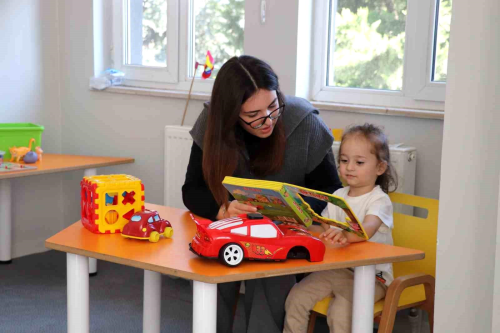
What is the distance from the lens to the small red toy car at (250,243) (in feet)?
5.14

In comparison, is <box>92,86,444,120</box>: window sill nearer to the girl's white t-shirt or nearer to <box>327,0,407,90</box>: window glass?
<box>327,0,407,90</box>: window glass

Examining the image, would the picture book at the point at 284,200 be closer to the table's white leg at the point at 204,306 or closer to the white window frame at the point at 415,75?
the table's white leg at the point at 204,306

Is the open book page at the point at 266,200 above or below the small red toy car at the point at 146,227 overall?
above

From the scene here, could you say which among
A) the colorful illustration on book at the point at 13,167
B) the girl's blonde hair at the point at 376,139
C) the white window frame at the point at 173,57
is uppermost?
the white window frame at the point at 173,57

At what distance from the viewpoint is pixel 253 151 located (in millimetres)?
2287

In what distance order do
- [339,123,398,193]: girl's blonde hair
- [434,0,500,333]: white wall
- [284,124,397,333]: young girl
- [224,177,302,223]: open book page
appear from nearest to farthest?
[434,0,500,333]: white wall, [224,177,302,223]: open book page, [284,124,397,333]: young girl, [339,123,398,193]: girl's blonde hair

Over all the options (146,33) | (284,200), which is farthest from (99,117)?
(284,200)

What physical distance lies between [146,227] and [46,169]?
148 cm

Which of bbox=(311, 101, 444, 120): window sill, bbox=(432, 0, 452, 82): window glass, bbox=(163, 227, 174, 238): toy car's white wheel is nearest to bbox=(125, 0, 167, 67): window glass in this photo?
bbox=(311, 101, 444, 120): window sill

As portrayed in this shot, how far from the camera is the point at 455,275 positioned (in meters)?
1.36

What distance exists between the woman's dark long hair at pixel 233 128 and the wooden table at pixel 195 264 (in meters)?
0.27

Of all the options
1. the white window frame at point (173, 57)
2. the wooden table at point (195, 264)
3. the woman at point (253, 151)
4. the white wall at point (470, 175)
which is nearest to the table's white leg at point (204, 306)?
the wooden table at point (195, 264)

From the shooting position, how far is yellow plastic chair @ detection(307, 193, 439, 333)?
1.84m

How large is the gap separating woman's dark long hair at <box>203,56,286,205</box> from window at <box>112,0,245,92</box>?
121 cm
